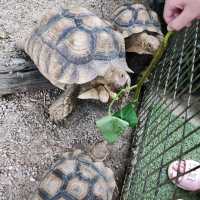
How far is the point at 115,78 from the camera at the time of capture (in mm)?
2449

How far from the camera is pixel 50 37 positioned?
242 centimetres

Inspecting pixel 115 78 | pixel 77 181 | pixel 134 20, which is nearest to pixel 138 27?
pixel 134 20

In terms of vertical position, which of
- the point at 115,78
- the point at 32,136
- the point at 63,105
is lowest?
the point at 32,136

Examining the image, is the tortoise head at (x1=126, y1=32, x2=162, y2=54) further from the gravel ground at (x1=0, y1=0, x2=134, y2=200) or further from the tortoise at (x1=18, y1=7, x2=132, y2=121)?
the gravel ground at (x1=0, y1=0, x2=134, y2=200)

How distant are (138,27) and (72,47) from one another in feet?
2.02

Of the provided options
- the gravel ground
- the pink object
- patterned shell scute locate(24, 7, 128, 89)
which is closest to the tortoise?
patterned shell scute locate(24, 7, 128, 89)

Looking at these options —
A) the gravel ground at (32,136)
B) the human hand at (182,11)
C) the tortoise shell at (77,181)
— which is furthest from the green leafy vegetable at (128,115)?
the human hand at (182,11)

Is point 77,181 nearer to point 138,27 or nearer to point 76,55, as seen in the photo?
point 76,55

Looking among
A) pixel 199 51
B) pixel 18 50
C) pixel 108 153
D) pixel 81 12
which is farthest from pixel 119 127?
pixel 18 50

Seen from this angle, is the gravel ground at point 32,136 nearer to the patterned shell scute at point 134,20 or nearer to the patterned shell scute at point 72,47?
the patterned shell scute at point 72,47

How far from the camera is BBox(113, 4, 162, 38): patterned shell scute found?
279cm

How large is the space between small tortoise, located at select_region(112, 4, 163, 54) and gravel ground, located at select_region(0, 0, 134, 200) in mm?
494

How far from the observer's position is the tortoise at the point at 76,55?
7.77ft

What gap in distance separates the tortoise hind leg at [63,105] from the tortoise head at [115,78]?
22 cm
